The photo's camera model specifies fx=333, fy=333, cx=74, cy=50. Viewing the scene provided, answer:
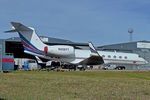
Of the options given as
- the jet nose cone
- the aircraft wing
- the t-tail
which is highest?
the jet nose cone

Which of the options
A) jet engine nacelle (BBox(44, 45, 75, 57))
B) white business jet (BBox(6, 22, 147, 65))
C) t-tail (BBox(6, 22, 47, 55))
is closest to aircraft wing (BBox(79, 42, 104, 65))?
white business jet (BBox(6, 22, 147, 65))

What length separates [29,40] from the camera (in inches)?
2340

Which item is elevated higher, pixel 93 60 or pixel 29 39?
pixel 29 39

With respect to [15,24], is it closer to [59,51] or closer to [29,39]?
[29,39]

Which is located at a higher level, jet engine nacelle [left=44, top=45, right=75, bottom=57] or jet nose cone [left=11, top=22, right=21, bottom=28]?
jet nose cone [left=11, top=22, right=21, bottom=28]

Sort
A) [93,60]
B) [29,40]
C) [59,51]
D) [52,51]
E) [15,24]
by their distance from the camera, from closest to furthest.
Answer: [15,24] < [29,40] < [52,51] < [59,51] < [93,60]

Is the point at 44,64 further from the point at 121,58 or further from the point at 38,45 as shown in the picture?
the point at 121,58

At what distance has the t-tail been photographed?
58.3 meters

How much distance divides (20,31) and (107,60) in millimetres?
20704

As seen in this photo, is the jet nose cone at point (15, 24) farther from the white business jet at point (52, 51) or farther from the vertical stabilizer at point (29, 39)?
the vertical stabilizer at point (29, 39)

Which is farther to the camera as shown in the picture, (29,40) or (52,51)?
(52,51)

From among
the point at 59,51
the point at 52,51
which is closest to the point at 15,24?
the point at 52,51

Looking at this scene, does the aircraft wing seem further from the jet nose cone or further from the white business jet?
the jet nose cone

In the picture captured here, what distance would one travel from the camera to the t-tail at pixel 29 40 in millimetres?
58275
